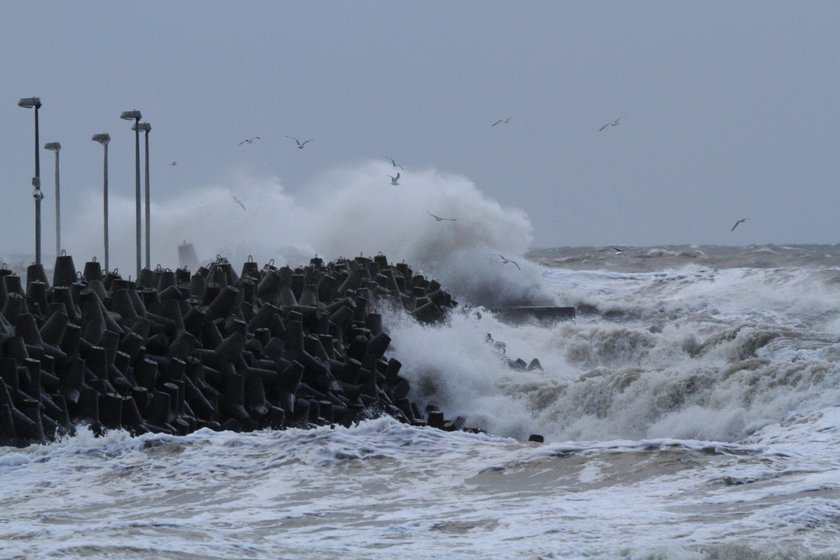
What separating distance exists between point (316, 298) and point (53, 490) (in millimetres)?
8409

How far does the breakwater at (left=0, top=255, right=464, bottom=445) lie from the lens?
13.6 m

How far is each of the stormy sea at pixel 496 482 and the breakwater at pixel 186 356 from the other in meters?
0.94

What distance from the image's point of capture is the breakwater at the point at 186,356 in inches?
537

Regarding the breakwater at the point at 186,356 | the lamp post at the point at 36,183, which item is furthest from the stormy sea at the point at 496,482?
the lamp post at the point at 36,183

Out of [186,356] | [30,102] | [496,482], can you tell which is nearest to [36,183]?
[30,102]

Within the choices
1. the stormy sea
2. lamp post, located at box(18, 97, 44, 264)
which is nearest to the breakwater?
the stormy sea

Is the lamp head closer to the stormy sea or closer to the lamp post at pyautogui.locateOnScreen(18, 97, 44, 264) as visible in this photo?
the lamp post at pyautogui.locateOnScreen(18, 97, 44, 264)

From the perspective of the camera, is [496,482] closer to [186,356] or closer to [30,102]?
[186,356]

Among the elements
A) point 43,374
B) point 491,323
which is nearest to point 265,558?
point 43,374

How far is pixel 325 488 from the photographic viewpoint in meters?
10.6

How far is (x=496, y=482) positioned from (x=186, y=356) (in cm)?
557

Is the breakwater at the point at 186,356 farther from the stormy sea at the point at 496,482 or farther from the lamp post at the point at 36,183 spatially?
the lamp post at the point at 36,183

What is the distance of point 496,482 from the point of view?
1070cm

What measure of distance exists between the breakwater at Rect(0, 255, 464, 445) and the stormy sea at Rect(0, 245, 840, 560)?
94cm
